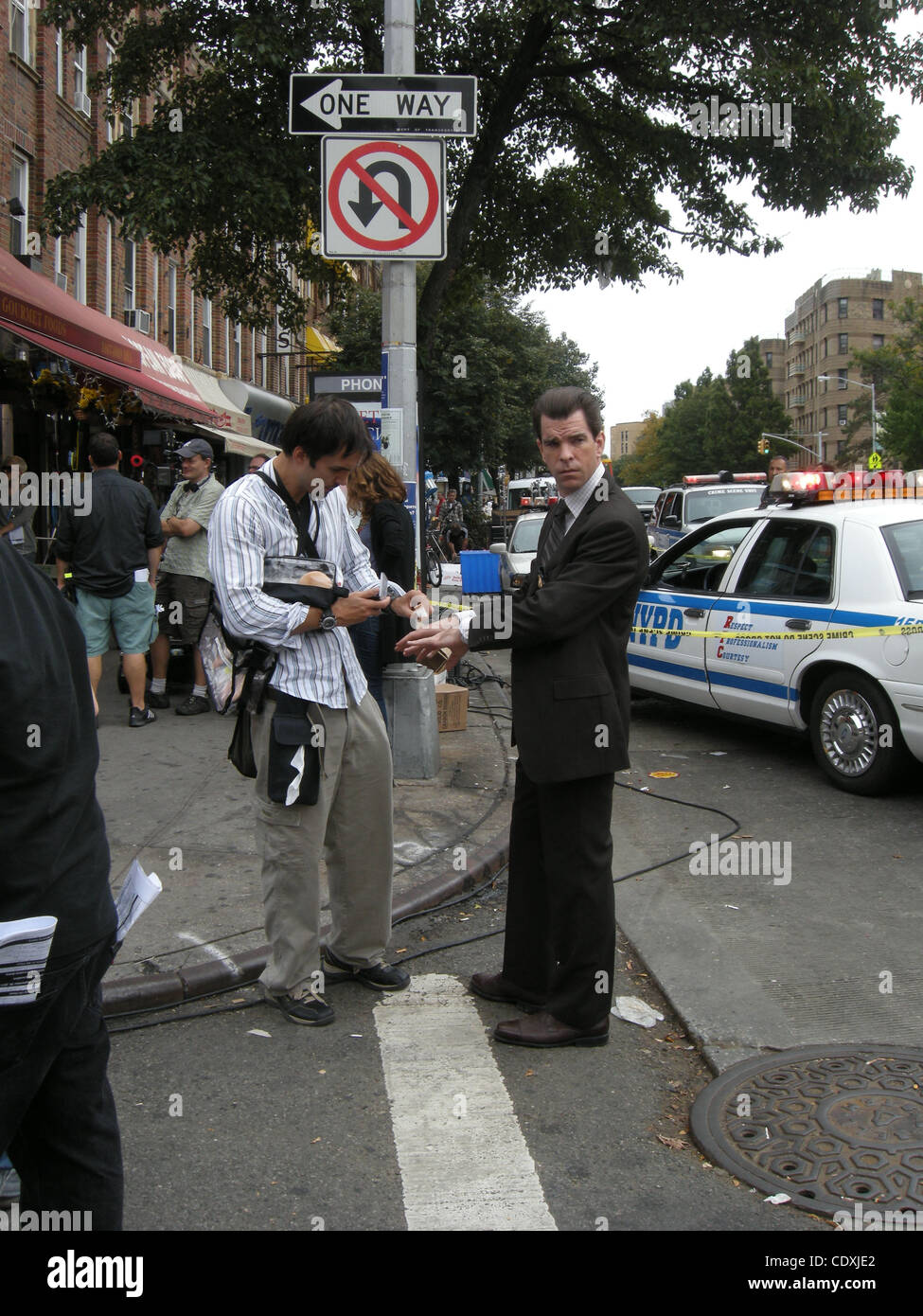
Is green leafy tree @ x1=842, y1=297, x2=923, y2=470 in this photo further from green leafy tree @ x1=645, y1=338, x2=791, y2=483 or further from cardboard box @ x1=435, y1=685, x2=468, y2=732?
cardboard box @ x1=435, y1=685, x2=468, y2=732

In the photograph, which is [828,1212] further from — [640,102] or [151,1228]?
[640,102]

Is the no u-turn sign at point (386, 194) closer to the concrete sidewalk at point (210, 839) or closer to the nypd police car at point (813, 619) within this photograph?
the nypd police car at point (813, 619)

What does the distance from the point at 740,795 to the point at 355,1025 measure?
3950 mm

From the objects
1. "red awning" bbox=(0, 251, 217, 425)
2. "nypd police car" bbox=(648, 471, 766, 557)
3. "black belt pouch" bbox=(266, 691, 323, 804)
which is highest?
"red awning" bbox=(0, 251, 217, 425)

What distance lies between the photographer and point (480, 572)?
29.4ft

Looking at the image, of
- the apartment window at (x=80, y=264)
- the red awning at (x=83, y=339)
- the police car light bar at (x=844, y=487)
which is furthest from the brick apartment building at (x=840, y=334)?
the police car light bar at (x=844, y=487)

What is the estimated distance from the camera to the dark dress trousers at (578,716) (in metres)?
3.72

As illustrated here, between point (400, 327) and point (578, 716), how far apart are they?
4.72 m

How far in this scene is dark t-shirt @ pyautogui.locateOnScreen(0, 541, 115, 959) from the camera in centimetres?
200

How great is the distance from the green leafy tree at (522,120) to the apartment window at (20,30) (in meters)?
2.76

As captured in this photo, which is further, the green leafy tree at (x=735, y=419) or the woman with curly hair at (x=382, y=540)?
the green leafy tree at (x=735, y=419)

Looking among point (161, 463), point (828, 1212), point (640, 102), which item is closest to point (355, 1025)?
point (828, 1212)

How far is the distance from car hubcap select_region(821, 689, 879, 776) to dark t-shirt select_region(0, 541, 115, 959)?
18.8 ft

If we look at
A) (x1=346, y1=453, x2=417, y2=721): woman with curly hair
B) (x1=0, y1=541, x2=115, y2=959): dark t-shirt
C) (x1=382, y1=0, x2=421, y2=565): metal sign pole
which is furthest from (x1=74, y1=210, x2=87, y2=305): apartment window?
(x1=0, y1=541, x2=115, y2=959): dark t-shirt
